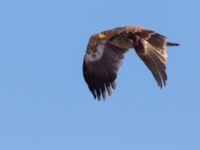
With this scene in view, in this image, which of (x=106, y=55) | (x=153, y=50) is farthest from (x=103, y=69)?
(x=153, y=50)

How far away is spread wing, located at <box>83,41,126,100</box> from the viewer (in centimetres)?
2209

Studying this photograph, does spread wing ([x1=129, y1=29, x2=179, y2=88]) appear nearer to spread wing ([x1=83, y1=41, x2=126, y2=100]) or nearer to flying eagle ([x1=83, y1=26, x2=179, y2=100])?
flying eagle ([x1=83, y1=26, x2=179, y2=100])

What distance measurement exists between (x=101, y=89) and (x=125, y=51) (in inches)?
43.2

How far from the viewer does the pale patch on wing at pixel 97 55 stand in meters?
22.3

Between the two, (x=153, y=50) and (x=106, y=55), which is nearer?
(x=153, y=50)

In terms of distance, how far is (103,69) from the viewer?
73.3 ft

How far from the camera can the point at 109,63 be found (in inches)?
875

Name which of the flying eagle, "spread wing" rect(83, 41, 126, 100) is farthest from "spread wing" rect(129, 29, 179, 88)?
"spread wing" rect(83, 41, 126, 100)

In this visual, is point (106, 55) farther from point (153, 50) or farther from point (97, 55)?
point (153, 50)

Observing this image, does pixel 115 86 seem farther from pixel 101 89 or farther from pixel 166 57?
pixel 166 57

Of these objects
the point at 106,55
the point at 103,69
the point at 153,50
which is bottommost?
the point at 153,50

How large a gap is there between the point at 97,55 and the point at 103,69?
0.36m

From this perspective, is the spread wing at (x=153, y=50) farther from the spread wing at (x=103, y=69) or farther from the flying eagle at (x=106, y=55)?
the spread wing at (x=103, y=69)

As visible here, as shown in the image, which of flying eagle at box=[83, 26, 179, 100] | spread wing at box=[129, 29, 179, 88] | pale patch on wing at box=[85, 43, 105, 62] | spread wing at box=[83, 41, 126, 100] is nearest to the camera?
spread wing at box=[129, 29, 179, 88]
